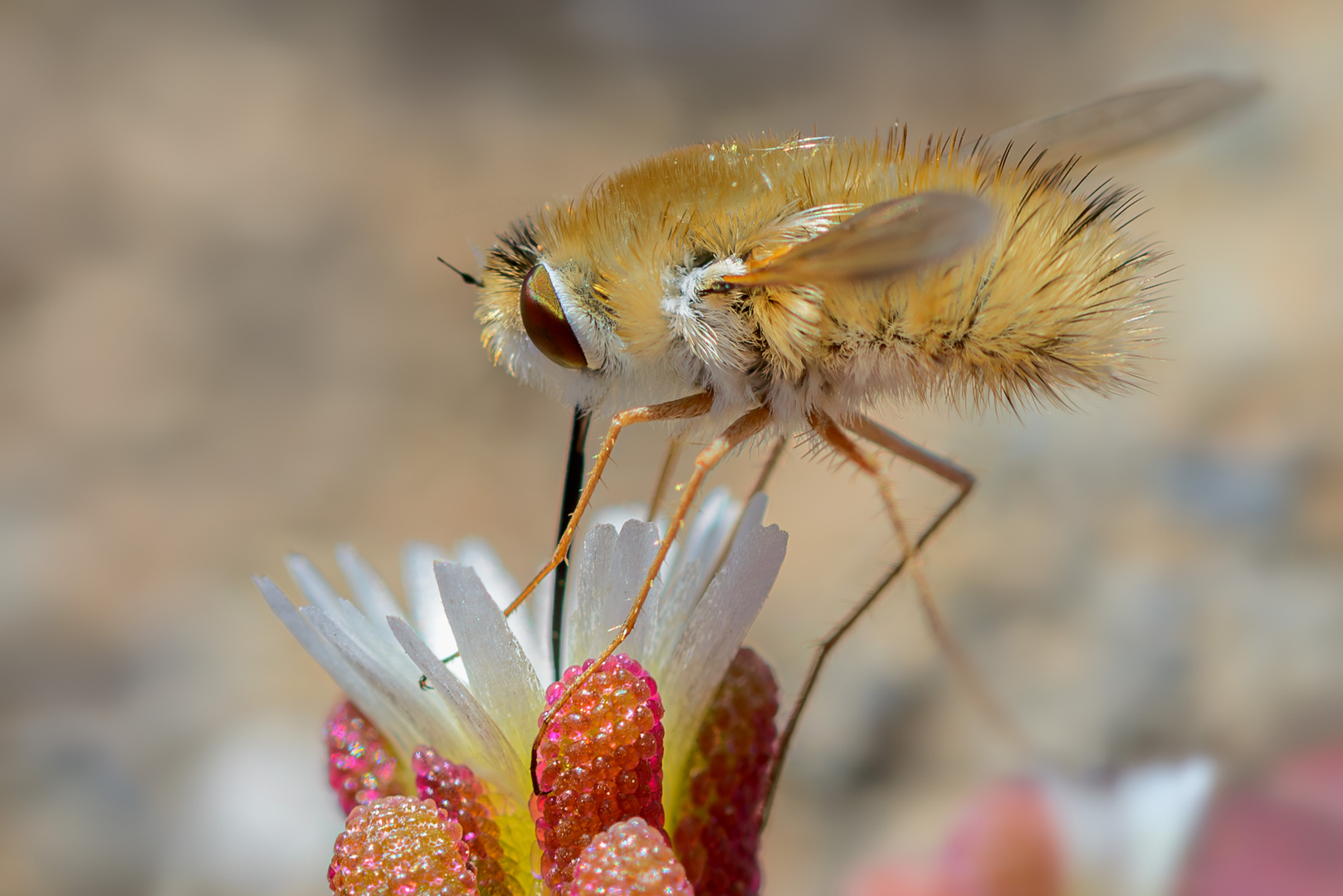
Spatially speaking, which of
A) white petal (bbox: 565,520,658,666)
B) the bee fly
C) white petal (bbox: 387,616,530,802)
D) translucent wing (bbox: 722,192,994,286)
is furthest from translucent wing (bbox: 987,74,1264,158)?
white petal (bbox: 387,616,530,802)

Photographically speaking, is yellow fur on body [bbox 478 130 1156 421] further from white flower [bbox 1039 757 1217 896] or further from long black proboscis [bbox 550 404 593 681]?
white flower [bbox 1039 757 1217 896]

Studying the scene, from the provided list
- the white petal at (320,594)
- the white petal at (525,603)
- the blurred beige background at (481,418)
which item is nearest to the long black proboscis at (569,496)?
the white petal at (525,603)

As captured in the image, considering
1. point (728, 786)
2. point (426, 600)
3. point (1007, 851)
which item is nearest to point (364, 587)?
point (426, 600)

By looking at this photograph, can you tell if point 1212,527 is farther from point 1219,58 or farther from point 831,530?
point 1219,58

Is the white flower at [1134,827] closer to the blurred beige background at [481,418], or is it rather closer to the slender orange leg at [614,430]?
the blurred beige background at [481,418]

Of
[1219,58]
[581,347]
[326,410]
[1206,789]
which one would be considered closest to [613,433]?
[581,347]

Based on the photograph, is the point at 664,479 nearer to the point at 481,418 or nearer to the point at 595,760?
the point at 595,760
